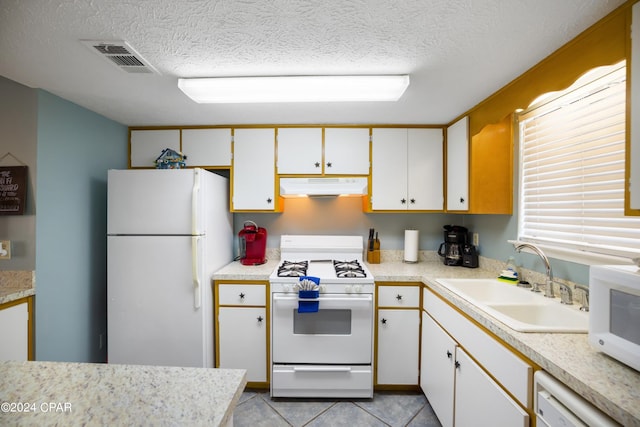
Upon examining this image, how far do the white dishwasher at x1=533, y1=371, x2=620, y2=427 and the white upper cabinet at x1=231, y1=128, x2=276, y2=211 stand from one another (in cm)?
202

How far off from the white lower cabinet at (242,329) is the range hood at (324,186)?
33.9 inches

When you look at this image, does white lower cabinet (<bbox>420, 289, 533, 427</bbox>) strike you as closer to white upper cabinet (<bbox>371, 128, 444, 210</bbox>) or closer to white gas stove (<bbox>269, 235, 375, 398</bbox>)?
white gas stove (<bbox>269, 235, 375, 398</bbox>)

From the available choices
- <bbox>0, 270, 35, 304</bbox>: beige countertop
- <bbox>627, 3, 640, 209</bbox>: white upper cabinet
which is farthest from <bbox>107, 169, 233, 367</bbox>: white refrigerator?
<bbox>627, 3, 640, 209</bbox>: white upper cabinet

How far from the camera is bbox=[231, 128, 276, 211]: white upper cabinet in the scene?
235 centimetres

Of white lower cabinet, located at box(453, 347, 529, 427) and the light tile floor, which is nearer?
white lower cabinet, located at box(453, 347, 529, 427)

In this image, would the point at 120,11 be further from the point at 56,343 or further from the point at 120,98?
the point at 56,343

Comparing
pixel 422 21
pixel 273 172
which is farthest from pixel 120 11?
pixel 273 172

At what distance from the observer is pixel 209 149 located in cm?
236

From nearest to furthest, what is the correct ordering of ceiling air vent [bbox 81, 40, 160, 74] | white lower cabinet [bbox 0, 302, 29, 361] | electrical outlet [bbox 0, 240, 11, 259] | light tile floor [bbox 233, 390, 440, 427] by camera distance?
1. ceiling air vent [bbox 81, 40, 160, 74]
2. white lower cabinet [bbox 0, 302, 29, 361]
3. electrical outlet [bbox 0, 240, 11, 259]
4. light tile floor [bbox 233, 390, 440, 427]

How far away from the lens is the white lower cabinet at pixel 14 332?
1.51 meters

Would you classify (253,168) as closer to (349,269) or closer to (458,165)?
(349,269)

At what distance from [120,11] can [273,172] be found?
4.68ft

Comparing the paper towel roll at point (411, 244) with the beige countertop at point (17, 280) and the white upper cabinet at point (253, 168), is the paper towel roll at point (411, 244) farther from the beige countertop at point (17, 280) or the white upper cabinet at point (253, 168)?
the beige countertop at point (17, 280)

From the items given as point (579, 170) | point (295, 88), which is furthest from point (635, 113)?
point (295, 88)
